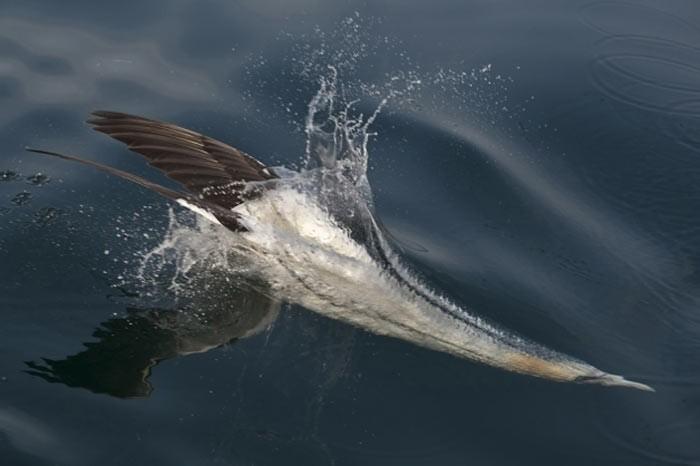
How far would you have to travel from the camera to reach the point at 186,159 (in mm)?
5707

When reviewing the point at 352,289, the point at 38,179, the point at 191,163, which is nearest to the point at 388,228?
the point at 352,289

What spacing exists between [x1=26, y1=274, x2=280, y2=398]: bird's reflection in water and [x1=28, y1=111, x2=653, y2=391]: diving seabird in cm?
23

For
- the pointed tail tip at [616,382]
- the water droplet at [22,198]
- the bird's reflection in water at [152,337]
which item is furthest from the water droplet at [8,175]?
the pointed tail tip at [616,382]

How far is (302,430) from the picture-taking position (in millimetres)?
5047

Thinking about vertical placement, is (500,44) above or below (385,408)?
above

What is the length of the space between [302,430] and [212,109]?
332 centimetres

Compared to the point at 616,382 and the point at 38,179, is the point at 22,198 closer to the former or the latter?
the point at 38,179

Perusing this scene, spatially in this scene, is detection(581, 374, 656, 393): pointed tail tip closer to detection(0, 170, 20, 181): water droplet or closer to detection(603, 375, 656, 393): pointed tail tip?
detection(603, 375, 656, 393): pointed tail tip

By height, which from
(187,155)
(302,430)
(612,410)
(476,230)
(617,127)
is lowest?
(302,430)

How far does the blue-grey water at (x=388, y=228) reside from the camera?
16.8 feet

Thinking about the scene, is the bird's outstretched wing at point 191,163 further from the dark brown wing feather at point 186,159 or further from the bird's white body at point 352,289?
the bird's white body at point 352,289

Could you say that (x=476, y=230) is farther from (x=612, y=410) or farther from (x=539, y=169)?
(x=612, y=410)

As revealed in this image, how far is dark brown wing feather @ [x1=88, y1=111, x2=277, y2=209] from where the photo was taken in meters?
5.60

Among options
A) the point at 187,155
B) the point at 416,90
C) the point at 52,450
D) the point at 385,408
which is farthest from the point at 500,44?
the point at 52,450
